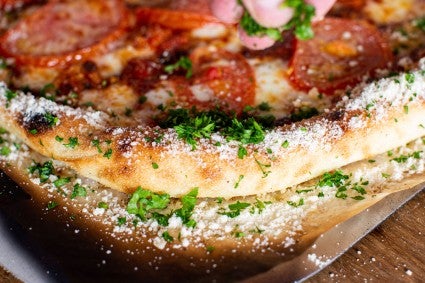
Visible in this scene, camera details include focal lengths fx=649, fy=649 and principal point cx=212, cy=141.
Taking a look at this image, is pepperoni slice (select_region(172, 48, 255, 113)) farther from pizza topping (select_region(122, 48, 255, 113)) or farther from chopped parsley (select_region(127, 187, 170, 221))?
chopped parsley (select_region(127, 187, 170, 221))

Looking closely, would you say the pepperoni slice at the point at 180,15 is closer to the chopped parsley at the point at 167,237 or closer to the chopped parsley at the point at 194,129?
the chopped parsley at the point at 194,129

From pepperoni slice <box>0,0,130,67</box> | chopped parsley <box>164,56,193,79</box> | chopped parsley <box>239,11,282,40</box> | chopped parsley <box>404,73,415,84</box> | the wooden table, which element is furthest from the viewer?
pepperoni slice <box>0,0,130,67</box>

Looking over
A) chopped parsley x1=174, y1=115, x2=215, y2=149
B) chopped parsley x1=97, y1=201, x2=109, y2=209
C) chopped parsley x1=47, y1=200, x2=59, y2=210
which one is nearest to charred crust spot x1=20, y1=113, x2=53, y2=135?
chopped parsley x1=47, y1=200, x2=59, y2=210

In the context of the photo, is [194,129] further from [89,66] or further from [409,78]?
[409,78]

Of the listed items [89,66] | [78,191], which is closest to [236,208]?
[78,191]

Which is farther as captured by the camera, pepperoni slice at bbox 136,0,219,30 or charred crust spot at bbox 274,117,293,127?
pepperoni slice at bbox 136,0,219,30
